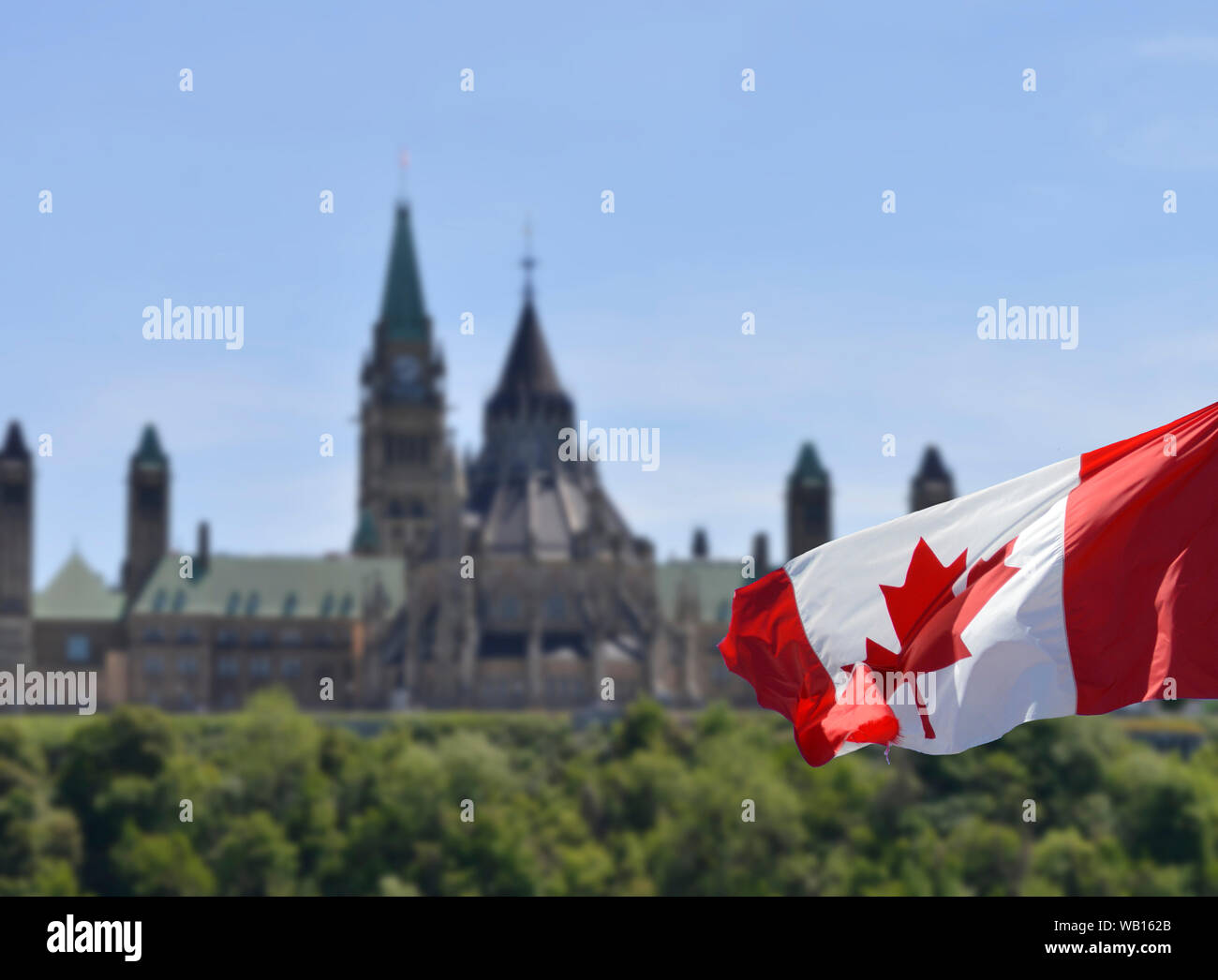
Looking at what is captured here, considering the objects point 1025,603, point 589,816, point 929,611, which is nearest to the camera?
point 1025,603

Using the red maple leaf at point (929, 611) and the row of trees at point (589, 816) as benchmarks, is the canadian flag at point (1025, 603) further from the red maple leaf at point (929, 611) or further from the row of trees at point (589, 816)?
the row of trees at point (589, 816)

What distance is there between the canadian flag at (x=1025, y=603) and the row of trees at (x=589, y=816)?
114944 millimetres

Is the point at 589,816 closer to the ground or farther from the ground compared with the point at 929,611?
closer to the ground

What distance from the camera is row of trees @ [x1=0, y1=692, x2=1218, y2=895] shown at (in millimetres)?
144000

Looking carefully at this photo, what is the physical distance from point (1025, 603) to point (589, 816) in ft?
470

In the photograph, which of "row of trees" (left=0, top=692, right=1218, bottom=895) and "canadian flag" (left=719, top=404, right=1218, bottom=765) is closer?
"canadian flag" (left=719, top=404, right=1218, bottom=765)

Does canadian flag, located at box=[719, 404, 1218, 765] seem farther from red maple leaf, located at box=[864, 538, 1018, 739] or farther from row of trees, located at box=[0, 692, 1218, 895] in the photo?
row of trees, located at box=[0, 692, 1218, 895]

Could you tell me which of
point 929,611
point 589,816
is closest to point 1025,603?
point 929,611

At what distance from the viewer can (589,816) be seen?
163 meters

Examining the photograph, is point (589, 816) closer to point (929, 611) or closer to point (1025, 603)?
point (929, 611)

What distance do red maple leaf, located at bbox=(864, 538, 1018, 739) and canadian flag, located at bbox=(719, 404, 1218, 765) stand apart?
0.04 ft

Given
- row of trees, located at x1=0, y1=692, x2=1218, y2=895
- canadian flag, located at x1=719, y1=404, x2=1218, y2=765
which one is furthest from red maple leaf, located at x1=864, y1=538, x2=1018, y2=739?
row of trees, located at x1=0, y1=692, x2=1218, y2=895

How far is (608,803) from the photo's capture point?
533 feet
